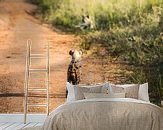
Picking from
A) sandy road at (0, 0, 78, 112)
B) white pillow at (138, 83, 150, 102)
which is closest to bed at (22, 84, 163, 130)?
white pillow at (138, 83, 150, 102)

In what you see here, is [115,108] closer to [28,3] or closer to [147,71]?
[147,71]

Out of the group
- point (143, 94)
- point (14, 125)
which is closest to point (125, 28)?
point (143, 94)

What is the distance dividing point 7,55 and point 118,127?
8.56 feet

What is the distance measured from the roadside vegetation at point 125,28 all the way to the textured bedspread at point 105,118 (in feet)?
6.18

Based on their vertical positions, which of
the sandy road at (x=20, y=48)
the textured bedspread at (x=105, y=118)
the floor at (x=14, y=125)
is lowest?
the floor at (x=14, y=125)

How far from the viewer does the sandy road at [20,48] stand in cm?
607

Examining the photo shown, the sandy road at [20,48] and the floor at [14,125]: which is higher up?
the sandy road at [20,48]

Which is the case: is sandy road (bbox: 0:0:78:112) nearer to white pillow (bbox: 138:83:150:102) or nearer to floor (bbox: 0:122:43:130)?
floor (bbox: 0:122:43:130)

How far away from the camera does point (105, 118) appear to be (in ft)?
13.7

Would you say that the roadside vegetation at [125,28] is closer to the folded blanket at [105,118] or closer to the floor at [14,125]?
the floor at [14,125]

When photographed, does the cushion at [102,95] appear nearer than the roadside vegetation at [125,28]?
Yes

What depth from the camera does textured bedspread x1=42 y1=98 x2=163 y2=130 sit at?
4.16 meters

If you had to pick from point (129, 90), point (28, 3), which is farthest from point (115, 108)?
point (28, 3)

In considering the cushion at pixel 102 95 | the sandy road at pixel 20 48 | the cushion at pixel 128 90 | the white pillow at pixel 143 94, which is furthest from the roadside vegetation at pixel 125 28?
the cushion at pixel 102 95
